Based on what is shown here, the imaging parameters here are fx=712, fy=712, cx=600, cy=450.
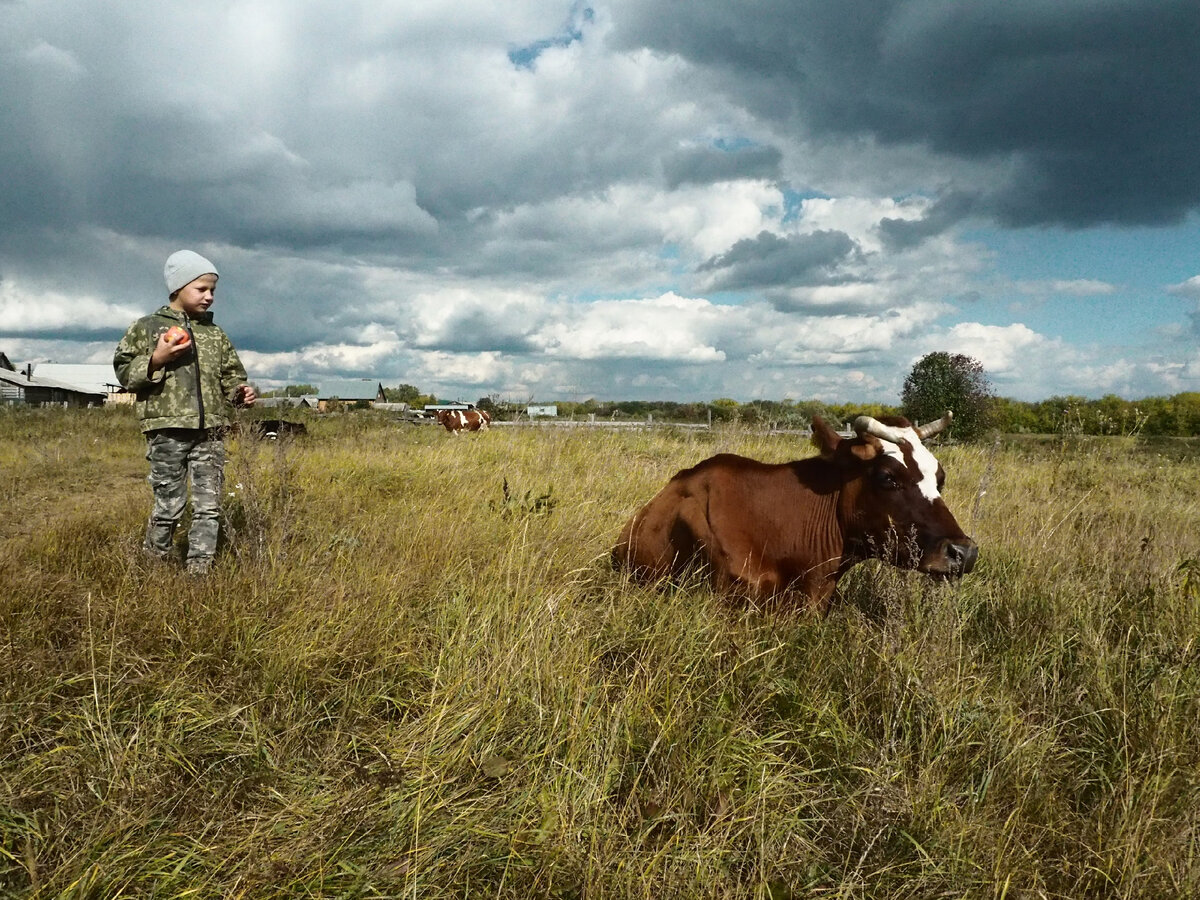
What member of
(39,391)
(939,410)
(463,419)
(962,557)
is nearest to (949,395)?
(939,410)

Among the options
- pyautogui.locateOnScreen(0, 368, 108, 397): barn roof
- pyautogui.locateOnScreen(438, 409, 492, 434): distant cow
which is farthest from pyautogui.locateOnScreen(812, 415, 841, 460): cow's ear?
pyautogui.locateOnScreen(0, 368, 108, 397): barn roof

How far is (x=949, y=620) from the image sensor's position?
10.6 feet

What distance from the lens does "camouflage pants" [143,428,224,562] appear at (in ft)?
14.0

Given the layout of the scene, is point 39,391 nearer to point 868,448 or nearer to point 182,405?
point 182,405

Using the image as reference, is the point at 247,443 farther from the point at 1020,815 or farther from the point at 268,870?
the point at 1020,815

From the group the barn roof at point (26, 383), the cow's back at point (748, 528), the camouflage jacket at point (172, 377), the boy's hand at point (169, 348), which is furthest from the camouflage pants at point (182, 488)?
the barn roof at point (26, 383)

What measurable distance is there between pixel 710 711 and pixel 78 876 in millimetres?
1979

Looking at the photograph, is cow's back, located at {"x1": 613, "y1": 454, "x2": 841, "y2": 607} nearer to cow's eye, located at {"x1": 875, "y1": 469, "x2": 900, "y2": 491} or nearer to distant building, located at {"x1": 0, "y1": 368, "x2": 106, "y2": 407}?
cow's eye, located at {"x1": 875, "y1": 469, "x2": 900, "y2": 491}

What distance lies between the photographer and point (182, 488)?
4348 millimetres

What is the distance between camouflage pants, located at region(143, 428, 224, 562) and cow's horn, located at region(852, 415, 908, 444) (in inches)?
153

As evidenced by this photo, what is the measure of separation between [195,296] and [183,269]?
6.5 inches

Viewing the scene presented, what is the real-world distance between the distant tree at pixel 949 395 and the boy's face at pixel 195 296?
66.4 feet

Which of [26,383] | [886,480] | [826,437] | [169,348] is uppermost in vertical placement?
[26,383]

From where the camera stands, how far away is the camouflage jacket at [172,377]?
4.14 metres
